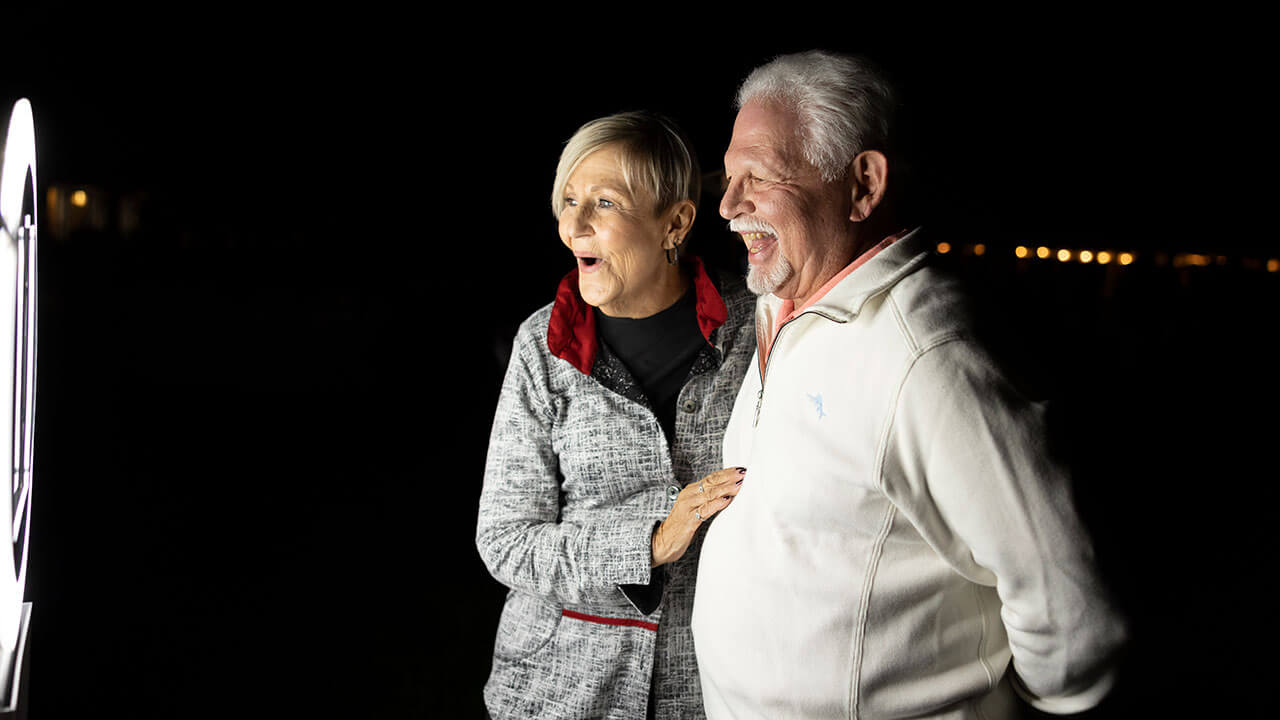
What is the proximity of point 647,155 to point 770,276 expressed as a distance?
0.43m

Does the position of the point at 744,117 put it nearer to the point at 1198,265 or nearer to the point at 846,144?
the point at 846,144

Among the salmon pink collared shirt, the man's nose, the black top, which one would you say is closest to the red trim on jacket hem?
the black top

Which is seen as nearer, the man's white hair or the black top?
the man's white hair

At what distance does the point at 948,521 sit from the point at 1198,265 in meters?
9.21

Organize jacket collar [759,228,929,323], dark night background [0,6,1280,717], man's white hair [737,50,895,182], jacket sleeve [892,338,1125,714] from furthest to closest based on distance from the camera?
dark night background [0,6,1280,717] < man's white hair [737,50,895,182] < jacket collar [759,228,929,323] < jacket sleeve [892,338,1125,714]

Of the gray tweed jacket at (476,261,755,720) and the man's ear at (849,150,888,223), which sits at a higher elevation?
the man's ear at (849,150,888,223)

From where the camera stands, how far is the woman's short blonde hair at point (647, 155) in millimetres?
1634

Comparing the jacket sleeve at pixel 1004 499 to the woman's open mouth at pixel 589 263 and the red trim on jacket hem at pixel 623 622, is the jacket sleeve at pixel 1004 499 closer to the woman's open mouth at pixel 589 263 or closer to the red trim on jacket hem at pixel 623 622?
the red trim on jacket hem at pixel 623 622

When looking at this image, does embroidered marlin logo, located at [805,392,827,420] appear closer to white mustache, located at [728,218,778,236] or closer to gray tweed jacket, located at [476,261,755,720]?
white mustache, located at [728,218,778,236]

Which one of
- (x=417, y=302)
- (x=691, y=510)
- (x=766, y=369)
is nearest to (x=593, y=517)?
(x=691, y=510)

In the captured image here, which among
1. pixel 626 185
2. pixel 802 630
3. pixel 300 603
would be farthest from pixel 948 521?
pixel 300 603

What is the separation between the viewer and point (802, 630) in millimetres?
1187

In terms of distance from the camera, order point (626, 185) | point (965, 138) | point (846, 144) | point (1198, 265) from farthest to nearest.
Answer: point (1198, 265), point (965, 138), point (626, 185), point (846, 144)

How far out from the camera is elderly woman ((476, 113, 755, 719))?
1.56 meters
